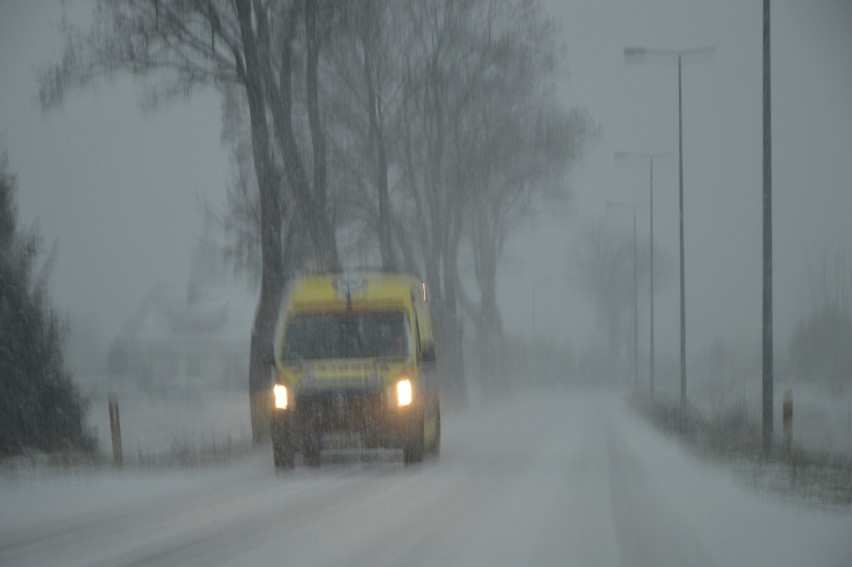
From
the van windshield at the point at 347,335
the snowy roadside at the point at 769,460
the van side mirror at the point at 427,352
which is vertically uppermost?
the van windshield at the point at 347,335

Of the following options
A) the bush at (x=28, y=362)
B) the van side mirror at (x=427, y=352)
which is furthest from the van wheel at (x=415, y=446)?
the bush at (x=28, y=362)

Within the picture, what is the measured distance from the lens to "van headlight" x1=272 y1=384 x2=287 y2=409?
17609mm

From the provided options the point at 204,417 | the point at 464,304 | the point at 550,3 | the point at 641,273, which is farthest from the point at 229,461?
the point at 641,273

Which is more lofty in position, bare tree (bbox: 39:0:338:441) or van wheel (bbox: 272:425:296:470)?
bare tree (bbox: 39:0:338:441)

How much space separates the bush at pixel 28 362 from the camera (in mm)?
22266

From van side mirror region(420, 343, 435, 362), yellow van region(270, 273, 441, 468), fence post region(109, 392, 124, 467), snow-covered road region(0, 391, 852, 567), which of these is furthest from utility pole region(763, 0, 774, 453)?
fence post region(109, 392, 124, 467)

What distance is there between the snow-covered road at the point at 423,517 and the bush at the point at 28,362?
5.19 m

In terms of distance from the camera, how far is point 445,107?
43.1 metres

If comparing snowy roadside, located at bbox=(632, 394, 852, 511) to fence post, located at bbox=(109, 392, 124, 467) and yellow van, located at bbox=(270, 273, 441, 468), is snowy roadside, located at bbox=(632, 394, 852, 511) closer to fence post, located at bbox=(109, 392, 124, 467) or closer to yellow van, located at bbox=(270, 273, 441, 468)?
yellow van, located at bbox=(270, 273, 441, 468)

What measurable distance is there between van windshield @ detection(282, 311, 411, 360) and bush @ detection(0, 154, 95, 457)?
653cm

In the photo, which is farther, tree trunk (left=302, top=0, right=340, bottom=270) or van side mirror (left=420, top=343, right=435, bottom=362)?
tree trunk (left=302, top=0, right=340, bottom=270)

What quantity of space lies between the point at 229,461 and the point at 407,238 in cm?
2517

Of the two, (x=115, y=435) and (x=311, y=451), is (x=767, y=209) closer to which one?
(x=311, y=451)

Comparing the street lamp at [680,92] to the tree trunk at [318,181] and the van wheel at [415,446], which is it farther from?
the van wheel at [415,446]
